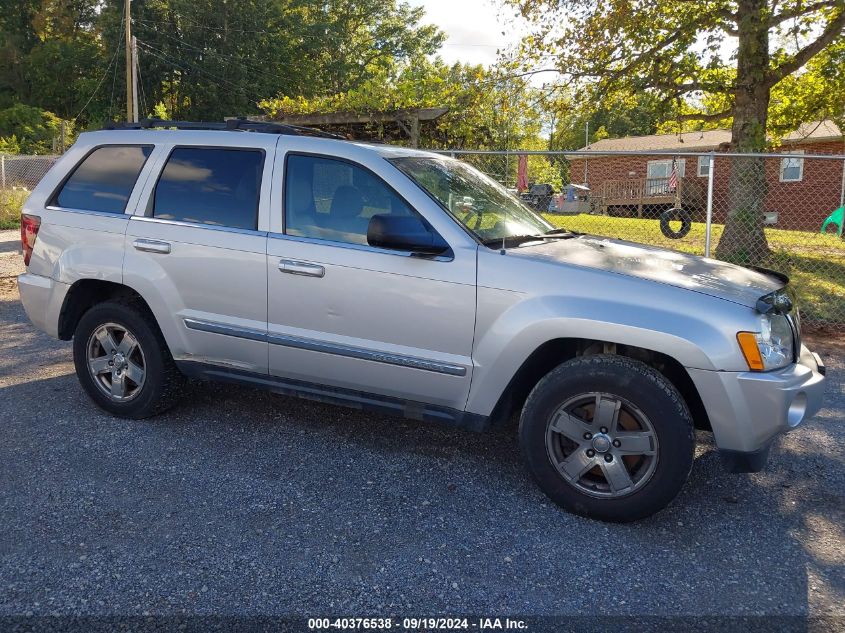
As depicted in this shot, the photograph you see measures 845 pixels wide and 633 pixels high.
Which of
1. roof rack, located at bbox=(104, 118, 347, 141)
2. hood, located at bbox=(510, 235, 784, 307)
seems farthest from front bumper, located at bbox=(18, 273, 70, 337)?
hood, located at bbox=(510, 235, 784, 307)

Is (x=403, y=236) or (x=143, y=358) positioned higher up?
(x=403, y=236)

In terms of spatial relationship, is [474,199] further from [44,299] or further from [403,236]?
[44,299]

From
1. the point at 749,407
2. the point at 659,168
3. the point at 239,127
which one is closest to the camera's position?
the point at 749,407

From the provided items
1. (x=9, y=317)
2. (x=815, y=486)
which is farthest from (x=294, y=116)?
(x=815, y=486)

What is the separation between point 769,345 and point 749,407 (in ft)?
1.07

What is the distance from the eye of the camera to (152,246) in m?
4.56

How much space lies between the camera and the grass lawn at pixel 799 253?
912 cm

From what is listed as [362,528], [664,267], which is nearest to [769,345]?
[664,267]

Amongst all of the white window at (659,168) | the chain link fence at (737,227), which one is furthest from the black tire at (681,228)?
the white window at (659,168)

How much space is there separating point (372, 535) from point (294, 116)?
1119 centimetres

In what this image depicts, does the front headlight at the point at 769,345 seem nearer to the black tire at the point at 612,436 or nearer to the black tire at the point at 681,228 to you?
the black tire at the point at 612,436

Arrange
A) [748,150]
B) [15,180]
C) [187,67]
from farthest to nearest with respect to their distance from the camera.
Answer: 1. [187,67]
2. [15,180]
3. [748,150]

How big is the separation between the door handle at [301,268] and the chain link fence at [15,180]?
49.4ft

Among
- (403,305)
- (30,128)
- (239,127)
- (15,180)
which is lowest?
(403,305)
